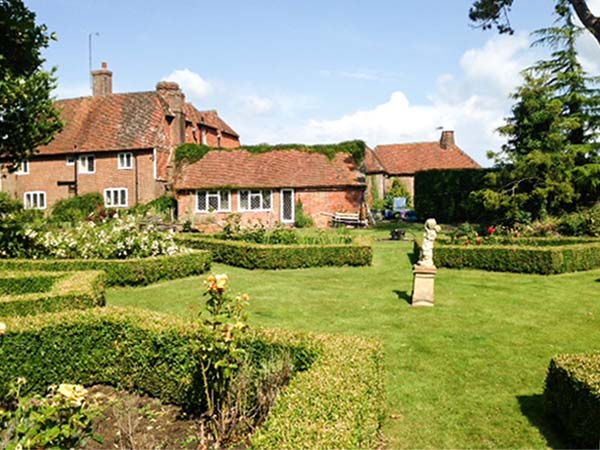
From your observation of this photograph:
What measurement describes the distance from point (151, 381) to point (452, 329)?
18.2 ft

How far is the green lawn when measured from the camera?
5523 mm

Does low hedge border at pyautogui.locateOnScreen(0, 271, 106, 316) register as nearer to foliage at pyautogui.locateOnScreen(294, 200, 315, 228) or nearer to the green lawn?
the green lawn

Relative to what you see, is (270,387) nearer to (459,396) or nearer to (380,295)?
(459,396)

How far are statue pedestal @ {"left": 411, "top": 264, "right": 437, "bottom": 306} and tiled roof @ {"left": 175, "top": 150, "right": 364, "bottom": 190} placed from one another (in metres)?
19.7

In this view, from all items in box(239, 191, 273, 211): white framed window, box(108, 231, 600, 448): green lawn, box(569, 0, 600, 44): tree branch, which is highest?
box(569, 0, 600, 44): tree branch

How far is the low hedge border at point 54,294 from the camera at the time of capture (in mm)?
8172

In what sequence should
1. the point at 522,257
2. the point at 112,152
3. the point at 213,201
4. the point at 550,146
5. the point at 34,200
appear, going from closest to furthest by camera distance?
the point at 522,257
the point at 550,146
the point at 213,201
the point at 112,152
the point at 34,200

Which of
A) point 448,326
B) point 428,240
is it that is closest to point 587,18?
point 428,240

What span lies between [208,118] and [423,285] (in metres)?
35.1

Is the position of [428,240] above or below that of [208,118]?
below

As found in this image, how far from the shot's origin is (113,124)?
113 ft

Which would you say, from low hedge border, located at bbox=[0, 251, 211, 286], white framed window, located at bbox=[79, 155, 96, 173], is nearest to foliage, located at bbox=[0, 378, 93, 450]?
low hedge border, located at bbox=[0, 251, 211, 286]

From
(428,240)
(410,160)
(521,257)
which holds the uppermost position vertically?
(410,160)

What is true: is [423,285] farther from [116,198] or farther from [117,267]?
[116,198]
